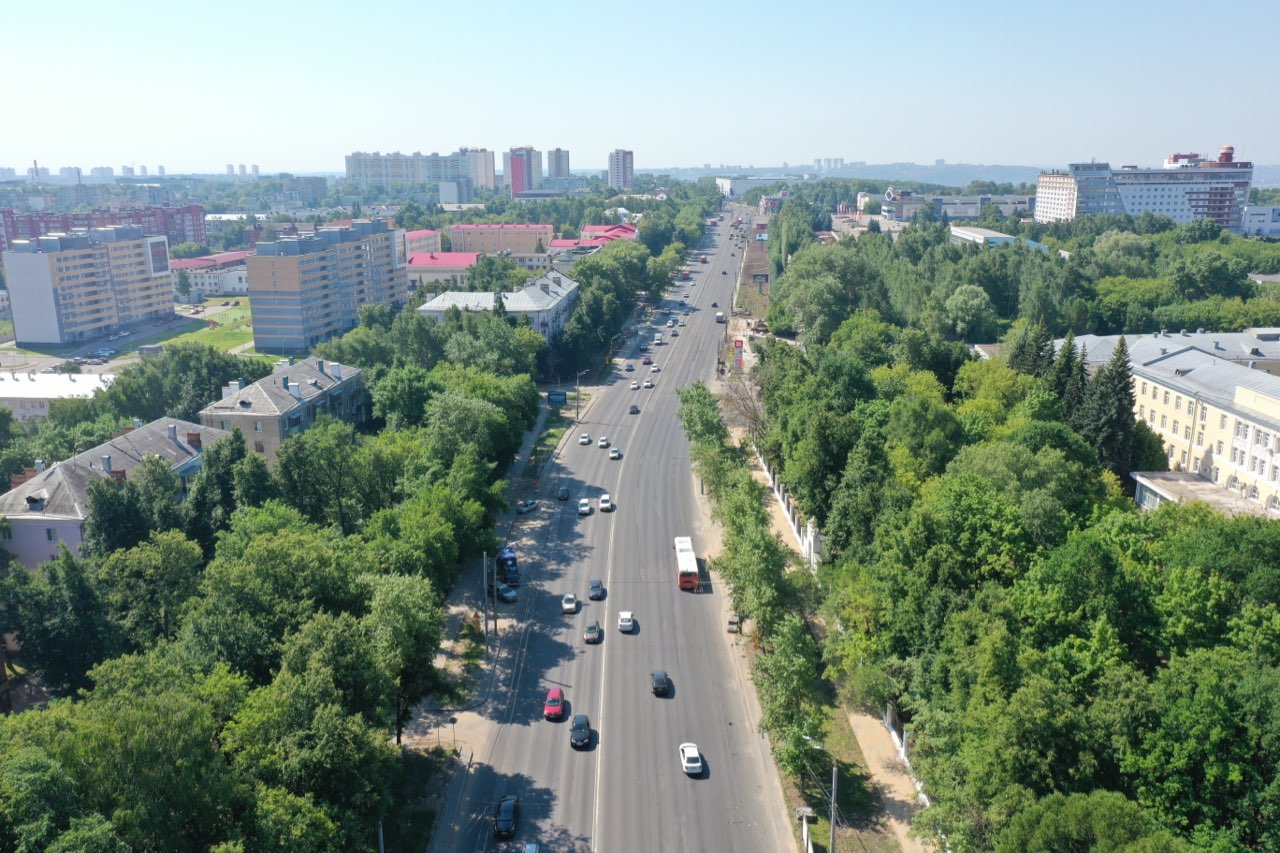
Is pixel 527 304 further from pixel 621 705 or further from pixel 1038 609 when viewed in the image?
pixel 1038 609

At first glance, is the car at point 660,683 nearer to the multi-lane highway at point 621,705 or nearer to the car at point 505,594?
the multi-lane highway at point 621,705

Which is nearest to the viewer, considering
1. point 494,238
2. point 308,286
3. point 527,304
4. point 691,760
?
point 691,760

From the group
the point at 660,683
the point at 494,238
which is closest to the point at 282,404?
the point at 660,683

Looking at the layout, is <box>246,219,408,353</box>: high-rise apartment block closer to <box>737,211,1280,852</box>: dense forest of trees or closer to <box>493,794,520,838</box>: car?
<box>737,211,1280,852</box>: dense forest of trees

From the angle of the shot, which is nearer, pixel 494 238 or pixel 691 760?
pixel 691 760

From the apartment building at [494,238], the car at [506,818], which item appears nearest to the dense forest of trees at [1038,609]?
the car at [506,818]
